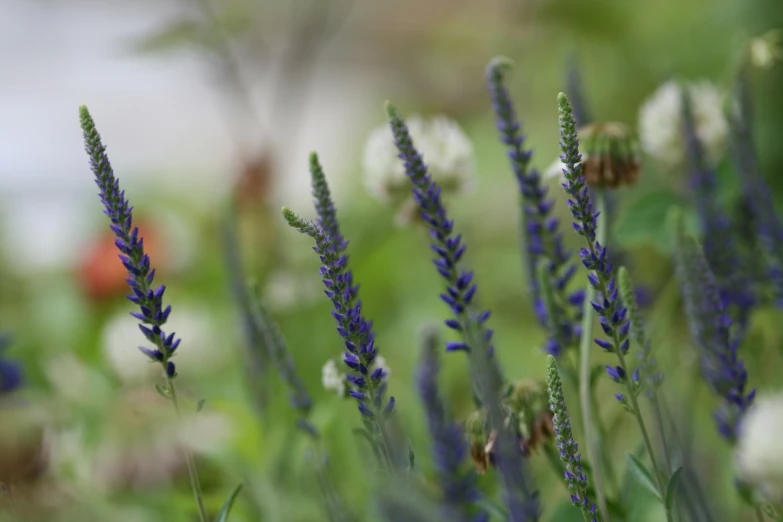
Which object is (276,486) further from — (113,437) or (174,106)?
(174,106)

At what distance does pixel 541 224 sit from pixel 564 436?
14cm

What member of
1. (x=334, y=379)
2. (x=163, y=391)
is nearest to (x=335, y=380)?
(x=334, y=379)

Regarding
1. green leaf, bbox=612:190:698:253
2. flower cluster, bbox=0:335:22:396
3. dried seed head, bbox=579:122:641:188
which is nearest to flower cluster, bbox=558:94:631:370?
dried seed head, bbox=579:122:641:188

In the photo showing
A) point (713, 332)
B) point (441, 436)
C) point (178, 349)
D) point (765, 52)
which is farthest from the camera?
point (178, 349)

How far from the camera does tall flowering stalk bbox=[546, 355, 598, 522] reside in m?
0.28

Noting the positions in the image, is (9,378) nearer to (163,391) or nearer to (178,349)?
(163,391)

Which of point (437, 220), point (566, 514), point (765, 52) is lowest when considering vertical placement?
point (566, 514)

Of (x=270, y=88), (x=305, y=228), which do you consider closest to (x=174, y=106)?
(x=270, y=88)

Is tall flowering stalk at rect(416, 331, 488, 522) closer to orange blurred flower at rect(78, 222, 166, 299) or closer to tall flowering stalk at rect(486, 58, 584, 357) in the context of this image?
tall flowering stalk at rect(486, 58, 584, 357)

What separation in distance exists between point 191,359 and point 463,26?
0.99 metres

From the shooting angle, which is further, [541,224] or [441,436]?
[541,224]

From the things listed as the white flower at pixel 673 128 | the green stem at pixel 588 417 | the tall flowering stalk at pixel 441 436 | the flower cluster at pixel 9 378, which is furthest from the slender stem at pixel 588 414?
the flower cluster at pixel 9 378

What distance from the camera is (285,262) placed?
3.22 feet

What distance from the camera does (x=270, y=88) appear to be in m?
2.52
